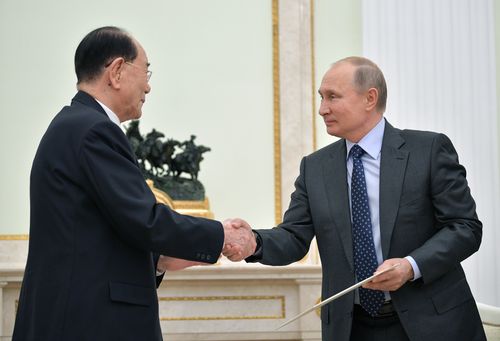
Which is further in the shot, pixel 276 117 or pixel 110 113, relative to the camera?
pixel 276 117

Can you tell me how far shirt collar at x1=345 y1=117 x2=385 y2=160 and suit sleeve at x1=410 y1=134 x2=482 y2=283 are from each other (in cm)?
22

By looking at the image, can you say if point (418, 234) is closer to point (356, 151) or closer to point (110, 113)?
point (356, 151)

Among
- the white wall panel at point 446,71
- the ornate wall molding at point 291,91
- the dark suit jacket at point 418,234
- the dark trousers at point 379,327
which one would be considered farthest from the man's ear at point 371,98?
the white wall panel at point 446,71

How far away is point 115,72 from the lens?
269cm

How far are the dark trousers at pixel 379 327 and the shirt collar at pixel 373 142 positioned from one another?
583 mm

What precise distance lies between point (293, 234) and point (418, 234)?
1.78 feet

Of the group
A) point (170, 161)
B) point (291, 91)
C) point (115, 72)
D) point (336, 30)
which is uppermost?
point (336, 30)

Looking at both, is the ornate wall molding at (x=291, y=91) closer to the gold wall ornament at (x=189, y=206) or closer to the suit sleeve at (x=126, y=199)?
the gold wall ornament at (x=189, y=206)

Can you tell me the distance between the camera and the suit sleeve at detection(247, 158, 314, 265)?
3.21m

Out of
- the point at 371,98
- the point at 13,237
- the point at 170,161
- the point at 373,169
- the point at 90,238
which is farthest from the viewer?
the point at 13,237

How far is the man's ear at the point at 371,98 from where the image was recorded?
321 cm

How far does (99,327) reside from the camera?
7.92 feet

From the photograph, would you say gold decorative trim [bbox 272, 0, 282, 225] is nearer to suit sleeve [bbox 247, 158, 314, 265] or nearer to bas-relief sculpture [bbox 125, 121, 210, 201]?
bas-relief sculpture [bbox 125, 121, 210, 201]

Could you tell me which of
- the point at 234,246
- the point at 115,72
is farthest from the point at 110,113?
the point at 234,246
